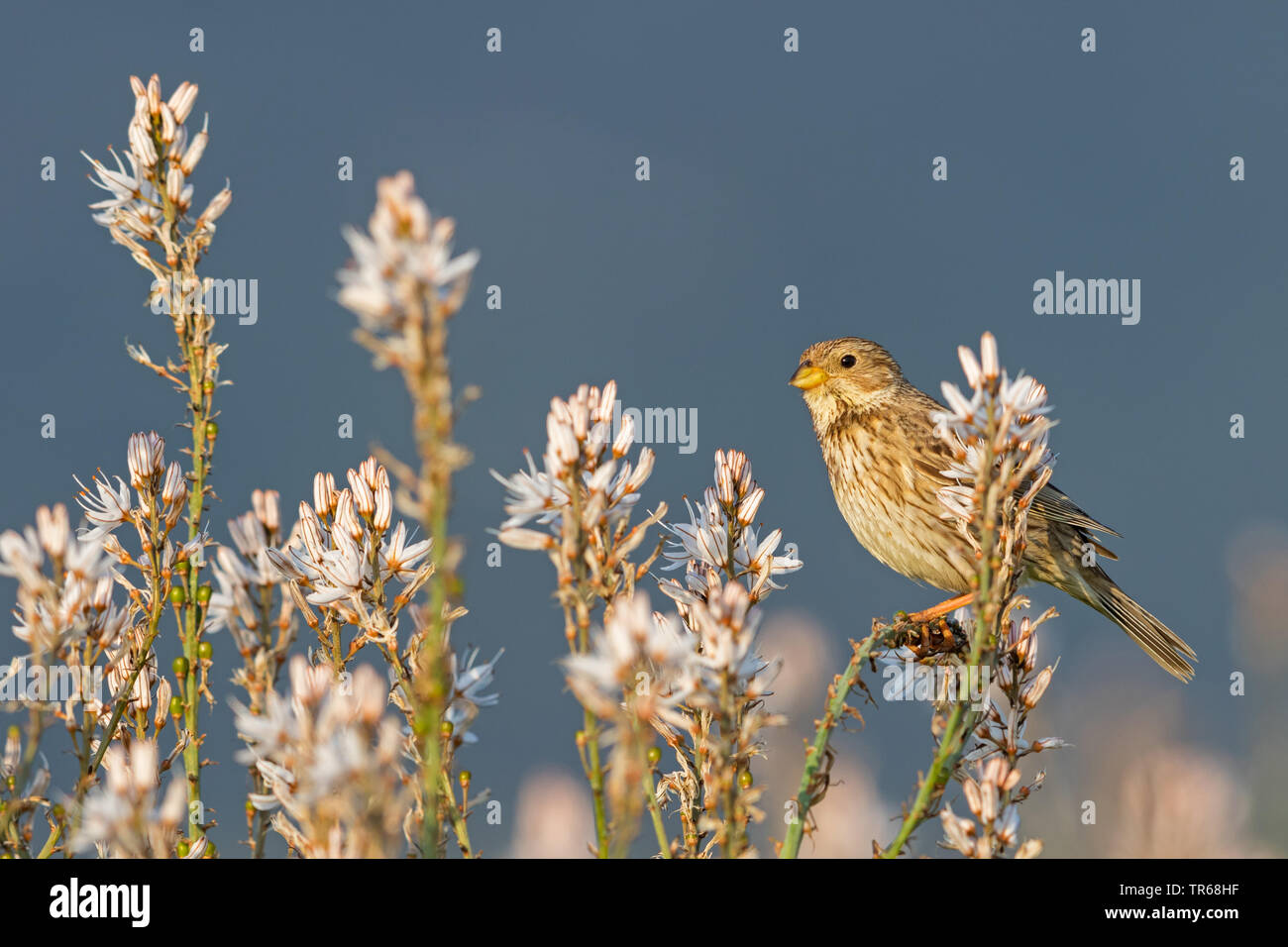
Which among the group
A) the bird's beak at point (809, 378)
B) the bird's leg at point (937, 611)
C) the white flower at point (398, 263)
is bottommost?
the bird's leg at point (937, 611)

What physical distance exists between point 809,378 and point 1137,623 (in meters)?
2.50

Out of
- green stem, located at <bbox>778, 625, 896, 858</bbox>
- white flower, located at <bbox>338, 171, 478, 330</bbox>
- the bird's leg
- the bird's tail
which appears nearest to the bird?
the bird's tail

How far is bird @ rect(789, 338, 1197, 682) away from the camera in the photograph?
704 cm

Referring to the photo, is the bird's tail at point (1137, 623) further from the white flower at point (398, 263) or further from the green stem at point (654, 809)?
the white flower at point (398, 263)

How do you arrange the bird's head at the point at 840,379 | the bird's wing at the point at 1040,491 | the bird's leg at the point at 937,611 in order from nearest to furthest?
the bird's leg at the point at 937,611 → the bird's wing at the point at 1040,491 → the bird's head at the point at 840,379

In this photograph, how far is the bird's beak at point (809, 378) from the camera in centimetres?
788

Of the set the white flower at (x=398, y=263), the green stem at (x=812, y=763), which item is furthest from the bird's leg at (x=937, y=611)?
the white flower at (x=398, y=263)

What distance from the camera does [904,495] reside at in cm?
714

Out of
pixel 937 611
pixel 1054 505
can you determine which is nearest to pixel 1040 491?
pixel 1054 505
